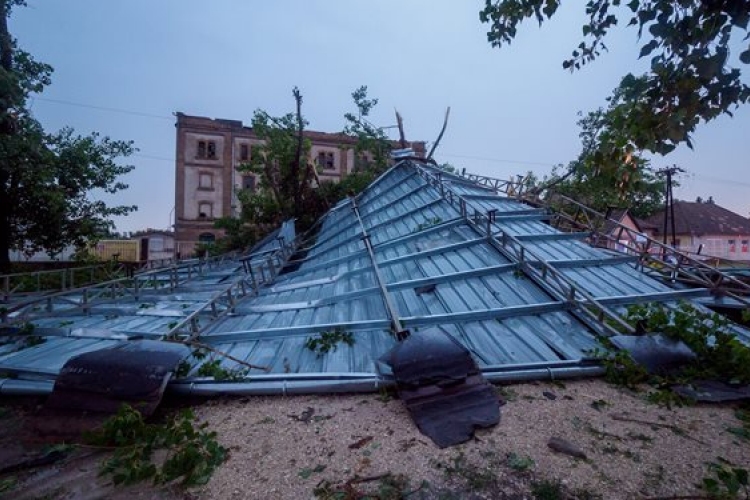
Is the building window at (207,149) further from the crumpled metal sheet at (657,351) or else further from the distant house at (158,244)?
the crumpled metal sheet at (657,351)

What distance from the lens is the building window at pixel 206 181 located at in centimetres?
4000

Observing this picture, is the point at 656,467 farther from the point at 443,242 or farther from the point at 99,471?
the point at 443,242

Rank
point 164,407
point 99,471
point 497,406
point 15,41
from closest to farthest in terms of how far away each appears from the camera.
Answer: point 99,471, point 497,406, point 164,407, point 15,41

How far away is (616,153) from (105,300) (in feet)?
33.1

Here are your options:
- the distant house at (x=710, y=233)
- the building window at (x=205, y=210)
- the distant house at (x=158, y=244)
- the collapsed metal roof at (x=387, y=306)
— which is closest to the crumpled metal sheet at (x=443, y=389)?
the collapsed metal roof at (x=387, y=306)

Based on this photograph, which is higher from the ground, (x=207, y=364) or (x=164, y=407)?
(x=207, y=364)

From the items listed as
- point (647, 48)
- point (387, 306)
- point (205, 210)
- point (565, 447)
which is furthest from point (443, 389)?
point (205, 210)

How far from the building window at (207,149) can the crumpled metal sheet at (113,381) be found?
4000 cm

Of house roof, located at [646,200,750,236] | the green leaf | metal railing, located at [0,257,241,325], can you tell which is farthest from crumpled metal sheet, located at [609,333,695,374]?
house roof, located at [646,200,750,236]

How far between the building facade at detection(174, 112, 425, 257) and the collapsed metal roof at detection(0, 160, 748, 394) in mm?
29860

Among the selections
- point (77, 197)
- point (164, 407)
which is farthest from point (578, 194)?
point (77, 197)

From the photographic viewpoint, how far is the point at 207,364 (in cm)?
498

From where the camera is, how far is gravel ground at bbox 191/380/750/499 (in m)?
2.94

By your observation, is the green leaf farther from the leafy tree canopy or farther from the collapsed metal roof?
the collapsed metal roof
